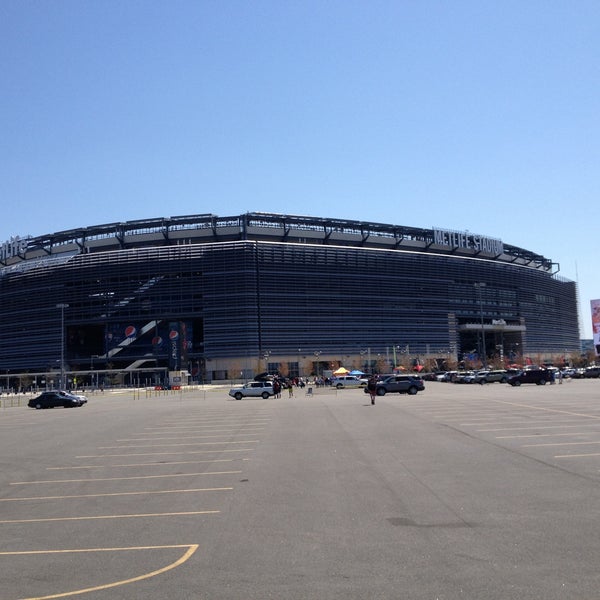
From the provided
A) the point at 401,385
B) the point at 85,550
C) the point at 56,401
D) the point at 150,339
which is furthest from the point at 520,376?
the point at 150,339

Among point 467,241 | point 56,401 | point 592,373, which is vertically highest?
point 467,241

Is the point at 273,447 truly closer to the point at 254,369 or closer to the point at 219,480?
the point at 219,480

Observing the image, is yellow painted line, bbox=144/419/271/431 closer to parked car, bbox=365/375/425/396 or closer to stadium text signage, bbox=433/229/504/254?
parked car, bbox=365/375/425/396

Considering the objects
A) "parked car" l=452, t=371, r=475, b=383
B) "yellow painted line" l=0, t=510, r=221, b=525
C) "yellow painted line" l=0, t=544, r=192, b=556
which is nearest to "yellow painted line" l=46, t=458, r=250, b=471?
"yellow painted line" l=0, t=510, r=221, b=525

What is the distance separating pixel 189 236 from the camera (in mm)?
133125

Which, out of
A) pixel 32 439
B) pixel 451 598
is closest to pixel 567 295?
pixel 32 439

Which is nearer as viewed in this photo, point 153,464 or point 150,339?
point 153,464

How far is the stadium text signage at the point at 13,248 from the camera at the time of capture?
456 feet

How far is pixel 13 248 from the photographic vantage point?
5502 inches

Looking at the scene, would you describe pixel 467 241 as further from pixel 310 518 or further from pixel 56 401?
pixel 310 518

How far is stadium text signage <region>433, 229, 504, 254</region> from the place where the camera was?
14450cm

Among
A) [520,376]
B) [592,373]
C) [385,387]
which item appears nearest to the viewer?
[385,387]

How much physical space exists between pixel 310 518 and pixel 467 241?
145851 millimetres

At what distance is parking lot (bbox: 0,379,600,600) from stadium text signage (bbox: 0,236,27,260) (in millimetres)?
131008
